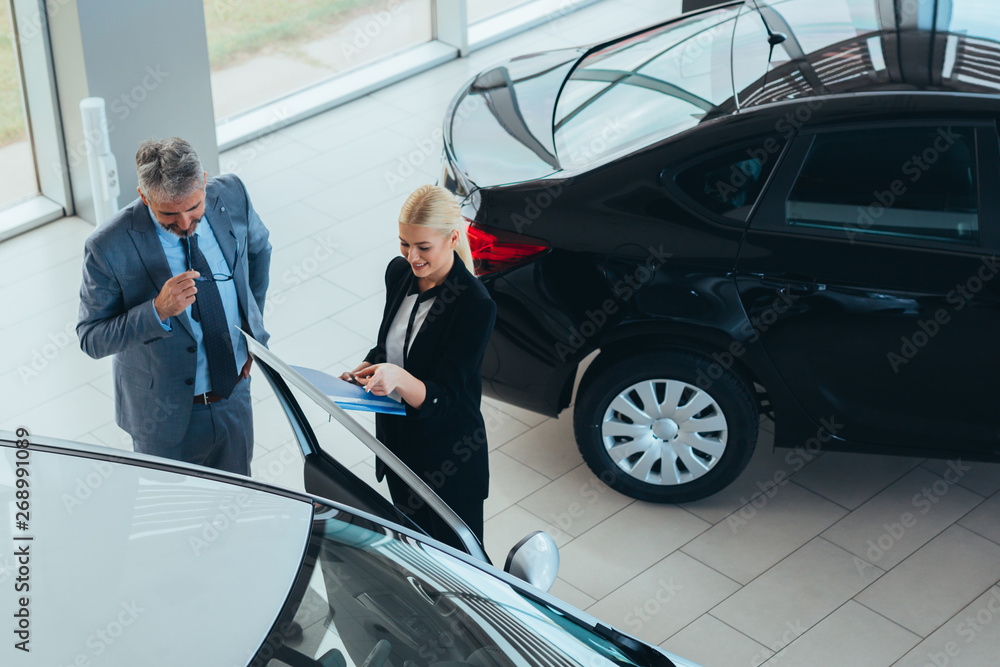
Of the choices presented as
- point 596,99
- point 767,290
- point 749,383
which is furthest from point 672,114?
point 749,383

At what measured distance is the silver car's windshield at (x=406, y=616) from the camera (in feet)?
7.22

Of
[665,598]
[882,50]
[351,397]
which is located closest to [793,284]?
[882,50]

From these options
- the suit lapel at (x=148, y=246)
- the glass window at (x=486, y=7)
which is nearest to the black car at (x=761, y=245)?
the suit lapel at (x=148, y=246)

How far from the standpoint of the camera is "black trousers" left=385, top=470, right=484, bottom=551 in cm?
301

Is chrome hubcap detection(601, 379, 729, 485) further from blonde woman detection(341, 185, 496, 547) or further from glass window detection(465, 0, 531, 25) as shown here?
glass window detection(465, 0, 531, 25)

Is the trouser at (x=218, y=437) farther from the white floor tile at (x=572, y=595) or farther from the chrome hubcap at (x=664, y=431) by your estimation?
the chrome hubcap at (x=664, y=431)

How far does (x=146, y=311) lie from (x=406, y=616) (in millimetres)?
1277

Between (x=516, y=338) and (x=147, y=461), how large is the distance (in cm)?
202

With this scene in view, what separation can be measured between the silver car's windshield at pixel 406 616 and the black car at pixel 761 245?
1.82 meters

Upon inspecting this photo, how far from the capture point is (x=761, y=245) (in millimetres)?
3988

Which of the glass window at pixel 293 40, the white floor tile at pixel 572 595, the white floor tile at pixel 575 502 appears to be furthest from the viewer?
the glass window at pixel 293 40

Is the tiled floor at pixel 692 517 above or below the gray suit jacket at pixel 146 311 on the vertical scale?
below

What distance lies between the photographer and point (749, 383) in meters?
4.22

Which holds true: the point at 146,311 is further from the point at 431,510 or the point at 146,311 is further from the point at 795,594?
the point at 795,594
